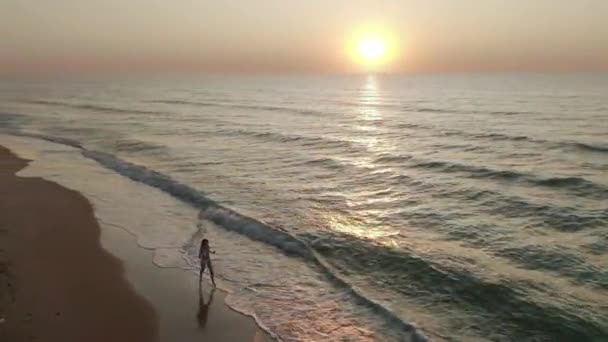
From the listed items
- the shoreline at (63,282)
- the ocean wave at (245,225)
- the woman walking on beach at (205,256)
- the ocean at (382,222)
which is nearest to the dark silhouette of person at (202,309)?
the woman walking on beach at (205,256)

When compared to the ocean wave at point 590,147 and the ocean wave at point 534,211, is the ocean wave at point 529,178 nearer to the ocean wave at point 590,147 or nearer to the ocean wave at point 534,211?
the ocean wave at point 534,211

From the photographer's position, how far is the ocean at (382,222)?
13758 mm

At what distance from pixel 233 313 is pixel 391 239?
25.0 feet

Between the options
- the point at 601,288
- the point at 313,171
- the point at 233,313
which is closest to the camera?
the point at 233,313

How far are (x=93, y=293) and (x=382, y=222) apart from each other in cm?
1132

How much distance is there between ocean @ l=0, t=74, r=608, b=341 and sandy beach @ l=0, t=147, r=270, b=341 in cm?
93

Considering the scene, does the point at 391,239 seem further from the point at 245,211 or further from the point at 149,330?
the point at 149,330

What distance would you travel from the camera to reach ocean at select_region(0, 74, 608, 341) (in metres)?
13.8

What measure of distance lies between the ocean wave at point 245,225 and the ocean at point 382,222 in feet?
0.25

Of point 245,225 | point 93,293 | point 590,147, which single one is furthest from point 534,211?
point 93,293

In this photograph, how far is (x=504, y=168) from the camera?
1164 inches

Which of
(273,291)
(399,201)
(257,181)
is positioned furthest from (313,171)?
(273,291)

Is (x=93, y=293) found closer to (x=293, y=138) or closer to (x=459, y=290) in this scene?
(x=459, y=290)

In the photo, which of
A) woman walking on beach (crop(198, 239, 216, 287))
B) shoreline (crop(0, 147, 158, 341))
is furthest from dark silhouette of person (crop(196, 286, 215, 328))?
shoreline (crop(0, 147, 158, 341))
